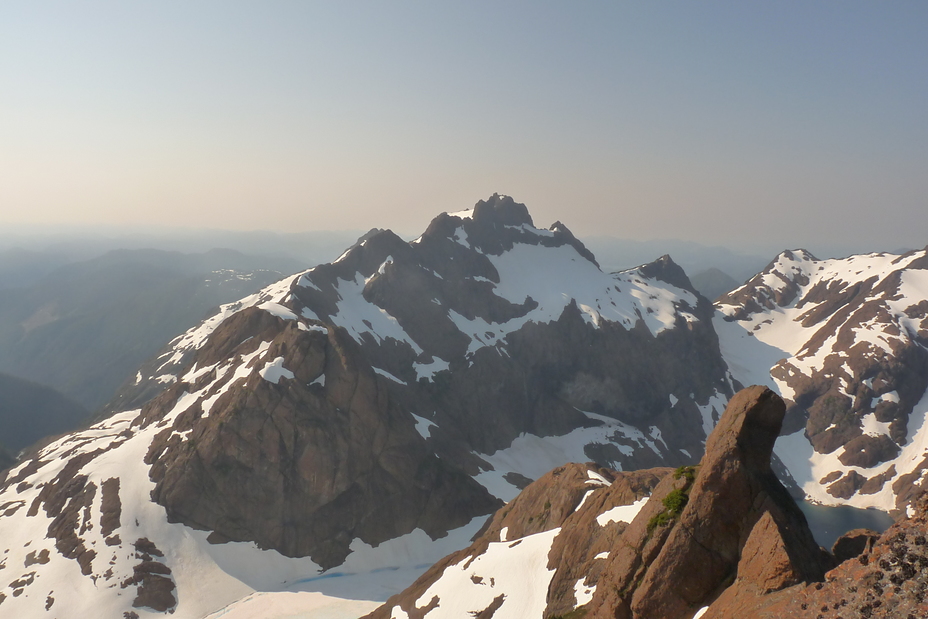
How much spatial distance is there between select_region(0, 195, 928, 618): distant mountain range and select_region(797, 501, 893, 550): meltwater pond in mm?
5286

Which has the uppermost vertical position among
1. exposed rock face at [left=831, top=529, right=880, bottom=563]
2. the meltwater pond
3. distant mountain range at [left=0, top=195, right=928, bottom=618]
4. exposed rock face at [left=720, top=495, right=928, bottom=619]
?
exposed rock face at [left=720, top=495, right=928, bottom=619]

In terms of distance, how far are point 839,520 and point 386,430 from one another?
124 meters

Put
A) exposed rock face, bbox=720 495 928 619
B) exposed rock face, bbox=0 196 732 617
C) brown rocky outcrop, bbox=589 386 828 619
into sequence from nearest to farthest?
exposed rock face, bbox=720 495 928 619 → brown rocky outcrop, bbox=589 386 828 619 → exposed rock face, bbox=0 196 732 617

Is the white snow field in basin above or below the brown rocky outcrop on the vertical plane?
below

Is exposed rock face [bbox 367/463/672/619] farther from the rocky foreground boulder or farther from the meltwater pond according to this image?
the meltwater pond

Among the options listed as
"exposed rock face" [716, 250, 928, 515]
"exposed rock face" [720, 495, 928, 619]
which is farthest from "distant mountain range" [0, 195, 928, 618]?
"exposed rock face" [720, 495, 928, 619]

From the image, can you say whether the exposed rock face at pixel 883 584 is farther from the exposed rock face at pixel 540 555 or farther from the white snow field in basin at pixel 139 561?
the white snow field in basin at pixel 139 561

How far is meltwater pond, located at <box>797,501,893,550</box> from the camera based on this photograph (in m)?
128

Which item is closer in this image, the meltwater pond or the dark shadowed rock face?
the dark shadowed rock face

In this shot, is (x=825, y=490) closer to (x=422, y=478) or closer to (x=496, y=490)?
(x=496, y=490)

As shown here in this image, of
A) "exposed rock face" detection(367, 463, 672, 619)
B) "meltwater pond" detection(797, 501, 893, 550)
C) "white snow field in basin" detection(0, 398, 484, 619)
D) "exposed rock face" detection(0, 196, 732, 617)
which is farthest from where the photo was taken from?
"meltwater pond" detection(797, 501, 893, 550)

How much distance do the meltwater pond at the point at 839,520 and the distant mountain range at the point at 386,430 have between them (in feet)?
17.3

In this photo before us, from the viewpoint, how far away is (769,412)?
91.7ft

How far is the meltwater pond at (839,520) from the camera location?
12756 centimetres
